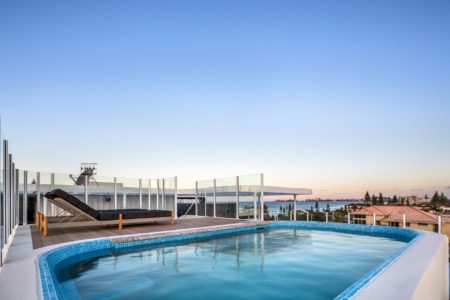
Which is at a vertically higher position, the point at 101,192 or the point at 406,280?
the point at 101,192

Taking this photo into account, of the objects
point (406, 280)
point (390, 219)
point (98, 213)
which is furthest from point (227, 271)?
point (390, 219)

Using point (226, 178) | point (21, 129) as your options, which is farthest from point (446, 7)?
point (21, 129)

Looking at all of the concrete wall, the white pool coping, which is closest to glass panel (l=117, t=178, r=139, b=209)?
the white pool coping

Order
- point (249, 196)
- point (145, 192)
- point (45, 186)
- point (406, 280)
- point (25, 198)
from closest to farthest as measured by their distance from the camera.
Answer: point (406, 280)
point (25, 198)
point (45, 186)
point (249, 196)
point (145, 192)

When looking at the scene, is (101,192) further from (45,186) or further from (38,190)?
(38,190)

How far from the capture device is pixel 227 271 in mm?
5770

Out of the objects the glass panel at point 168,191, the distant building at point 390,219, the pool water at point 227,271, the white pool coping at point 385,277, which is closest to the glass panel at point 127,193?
the glass panel at point 168,191

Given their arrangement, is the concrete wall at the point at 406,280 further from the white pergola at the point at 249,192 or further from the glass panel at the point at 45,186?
the glass panel at the point at 45,186

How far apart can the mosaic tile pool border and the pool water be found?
1.13 feet

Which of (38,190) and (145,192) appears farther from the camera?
(145,192)

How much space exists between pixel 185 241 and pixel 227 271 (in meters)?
3.15

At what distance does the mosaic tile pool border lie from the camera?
150 inches

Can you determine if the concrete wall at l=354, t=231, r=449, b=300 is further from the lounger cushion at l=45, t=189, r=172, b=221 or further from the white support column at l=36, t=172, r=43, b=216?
the white support column at l=36, t=172, r=43, b=216

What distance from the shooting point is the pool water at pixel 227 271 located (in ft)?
15.2
